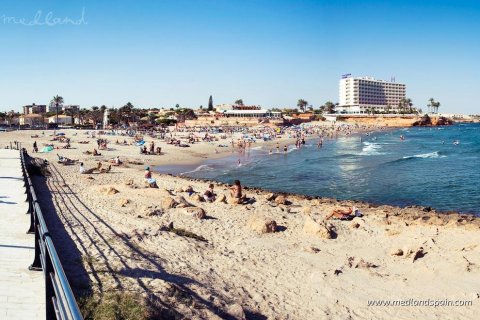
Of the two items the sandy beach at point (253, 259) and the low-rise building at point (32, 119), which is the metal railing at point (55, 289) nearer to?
the sandy beach at point (253, 259)

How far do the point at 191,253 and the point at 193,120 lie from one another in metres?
97.9

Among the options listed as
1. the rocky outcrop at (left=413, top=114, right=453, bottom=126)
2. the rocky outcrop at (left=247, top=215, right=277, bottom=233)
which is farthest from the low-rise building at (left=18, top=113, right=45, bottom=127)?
the rocky outcrop at (left=413, top=114, right=453, bottom=126)

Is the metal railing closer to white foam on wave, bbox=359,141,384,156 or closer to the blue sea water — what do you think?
the blue sea water

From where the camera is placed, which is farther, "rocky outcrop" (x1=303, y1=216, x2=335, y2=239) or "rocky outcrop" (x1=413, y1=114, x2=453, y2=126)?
"rocky outcrop" (x1=413, y1=114, x2=453, y2=126)

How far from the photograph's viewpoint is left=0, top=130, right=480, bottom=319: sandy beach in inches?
288

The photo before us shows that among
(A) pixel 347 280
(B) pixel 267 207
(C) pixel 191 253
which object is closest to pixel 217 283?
(C) pixel 191 253

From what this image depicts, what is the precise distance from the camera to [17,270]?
20.0ft

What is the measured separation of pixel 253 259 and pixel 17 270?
6.14 m

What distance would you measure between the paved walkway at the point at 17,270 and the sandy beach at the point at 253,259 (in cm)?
78

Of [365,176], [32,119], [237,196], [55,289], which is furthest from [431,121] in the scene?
[55,289]

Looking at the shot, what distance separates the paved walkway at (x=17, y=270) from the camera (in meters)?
4.91

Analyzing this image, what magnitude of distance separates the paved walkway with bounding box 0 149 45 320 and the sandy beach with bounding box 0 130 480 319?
2.57ft

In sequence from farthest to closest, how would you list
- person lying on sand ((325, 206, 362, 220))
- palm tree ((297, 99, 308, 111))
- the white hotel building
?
1. the white hotel building
2. palm tree ((297, 99, 308, 111))
3. person lying on sand ((325, 206, 362, 220))

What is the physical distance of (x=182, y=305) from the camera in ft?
22.1
